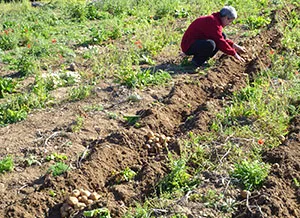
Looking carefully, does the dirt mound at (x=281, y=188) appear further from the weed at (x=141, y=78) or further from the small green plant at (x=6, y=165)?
the weed at (x=141, y=78)

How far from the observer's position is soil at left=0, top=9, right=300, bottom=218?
5.21 metres

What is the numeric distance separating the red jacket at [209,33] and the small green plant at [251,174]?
383 centimetres

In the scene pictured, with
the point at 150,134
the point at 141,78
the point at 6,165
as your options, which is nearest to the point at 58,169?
the point at 6,165

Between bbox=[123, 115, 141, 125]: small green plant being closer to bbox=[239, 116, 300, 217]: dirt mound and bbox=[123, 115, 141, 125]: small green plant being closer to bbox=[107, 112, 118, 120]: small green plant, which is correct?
bbox=[107, 112, 118, 120]: small green plant

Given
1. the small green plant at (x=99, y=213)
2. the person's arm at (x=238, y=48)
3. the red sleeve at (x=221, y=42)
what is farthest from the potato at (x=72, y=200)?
the person's arm at (x=238, y=48)

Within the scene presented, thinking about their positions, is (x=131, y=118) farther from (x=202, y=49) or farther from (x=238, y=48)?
(x=238, y=48)

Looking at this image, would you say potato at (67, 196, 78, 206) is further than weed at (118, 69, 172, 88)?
No

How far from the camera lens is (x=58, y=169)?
19.8 feet

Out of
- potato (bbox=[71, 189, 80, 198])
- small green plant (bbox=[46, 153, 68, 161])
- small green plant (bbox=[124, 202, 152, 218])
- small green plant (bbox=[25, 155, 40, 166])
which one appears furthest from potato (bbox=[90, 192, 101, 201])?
small green plant (bbox=[25, 155, 40, 166])

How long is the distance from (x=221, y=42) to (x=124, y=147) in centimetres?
336

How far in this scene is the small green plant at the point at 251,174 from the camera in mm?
5247

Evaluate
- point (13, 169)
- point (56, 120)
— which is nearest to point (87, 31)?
point (56, 120)

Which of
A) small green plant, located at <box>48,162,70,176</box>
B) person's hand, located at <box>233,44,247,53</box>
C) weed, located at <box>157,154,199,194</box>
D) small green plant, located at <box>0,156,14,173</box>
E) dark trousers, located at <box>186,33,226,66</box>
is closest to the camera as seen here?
weed, located at <box>157,154,199,194</box>

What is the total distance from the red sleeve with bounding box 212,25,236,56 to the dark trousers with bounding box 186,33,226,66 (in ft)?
0.35
